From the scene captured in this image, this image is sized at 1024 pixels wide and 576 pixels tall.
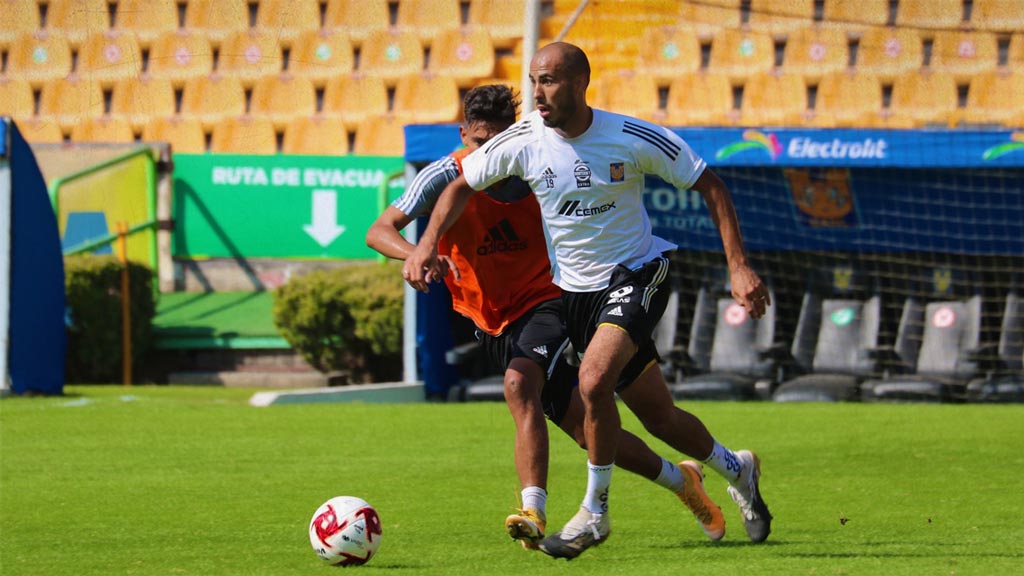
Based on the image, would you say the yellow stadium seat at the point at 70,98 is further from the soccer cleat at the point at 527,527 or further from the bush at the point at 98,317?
the bush at the point at 98,317

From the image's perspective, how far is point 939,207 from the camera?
1639 centimetres

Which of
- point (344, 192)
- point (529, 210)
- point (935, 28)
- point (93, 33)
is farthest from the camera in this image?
point (344, 192)

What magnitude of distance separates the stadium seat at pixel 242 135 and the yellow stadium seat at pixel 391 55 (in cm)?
199

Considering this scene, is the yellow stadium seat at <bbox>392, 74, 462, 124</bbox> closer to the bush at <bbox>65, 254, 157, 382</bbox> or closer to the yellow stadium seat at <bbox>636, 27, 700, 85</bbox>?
the yellow stadium seat at <bbox>636, 27, 700, 85</bbox>

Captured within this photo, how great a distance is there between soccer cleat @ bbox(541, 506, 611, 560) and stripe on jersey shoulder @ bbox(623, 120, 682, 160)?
5.05ft

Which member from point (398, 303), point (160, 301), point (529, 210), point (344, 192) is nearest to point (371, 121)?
point (344, 192)

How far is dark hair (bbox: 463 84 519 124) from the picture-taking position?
657 centimetres

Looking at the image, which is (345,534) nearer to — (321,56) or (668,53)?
(321,56)

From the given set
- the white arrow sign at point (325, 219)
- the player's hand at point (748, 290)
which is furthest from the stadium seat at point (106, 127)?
the player's hand at point (748, 290)

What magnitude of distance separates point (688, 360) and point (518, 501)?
8189 mm

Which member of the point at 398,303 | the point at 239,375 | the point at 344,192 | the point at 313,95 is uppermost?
the point at 313,95

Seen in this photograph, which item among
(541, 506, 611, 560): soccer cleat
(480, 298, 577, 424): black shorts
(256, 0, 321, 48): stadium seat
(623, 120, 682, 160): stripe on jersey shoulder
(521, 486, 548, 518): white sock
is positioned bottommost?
(541, 506, 611, 560): soccer cleat

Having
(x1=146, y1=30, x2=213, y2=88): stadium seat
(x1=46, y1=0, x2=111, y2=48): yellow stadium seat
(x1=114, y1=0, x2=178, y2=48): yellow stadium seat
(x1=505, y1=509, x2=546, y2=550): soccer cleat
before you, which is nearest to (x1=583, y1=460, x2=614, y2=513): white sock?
(x1=505, y1=509, x2=546, y2=550): soccer cleat

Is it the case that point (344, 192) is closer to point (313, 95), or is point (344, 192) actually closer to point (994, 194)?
point (313, 95)
